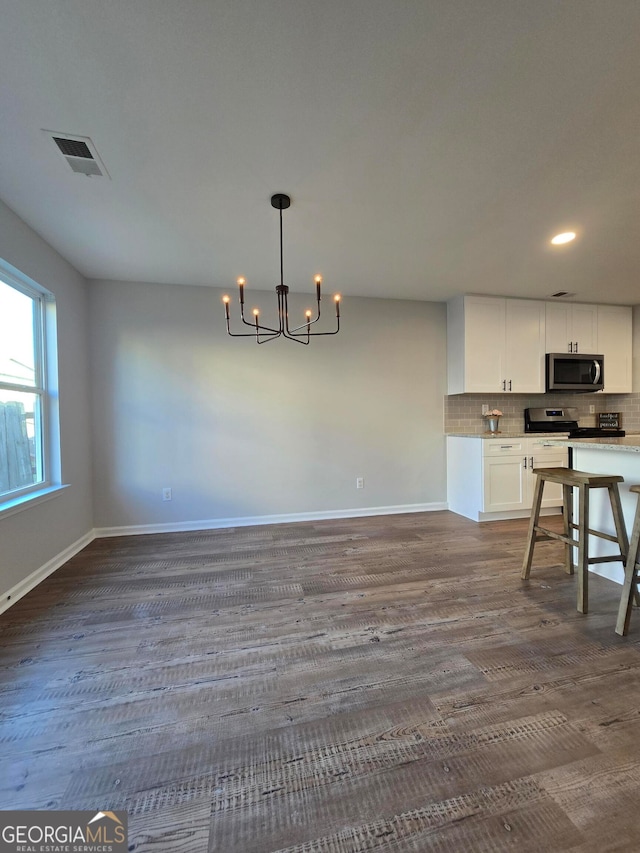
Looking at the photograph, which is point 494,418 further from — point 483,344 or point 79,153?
point 79,153

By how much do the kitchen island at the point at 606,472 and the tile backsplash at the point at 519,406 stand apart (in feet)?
5.48

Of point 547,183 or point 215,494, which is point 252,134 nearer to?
point 547,183

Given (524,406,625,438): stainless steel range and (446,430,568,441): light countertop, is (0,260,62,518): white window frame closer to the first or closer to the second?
(446,430,568,441): light countertop

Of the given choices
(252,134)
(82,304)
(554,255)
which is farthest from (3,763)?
(554,255)

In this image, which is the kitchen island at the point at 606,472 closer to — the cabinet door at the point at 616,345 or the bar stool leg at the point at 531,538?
the bar stool leg at the point at 531,538

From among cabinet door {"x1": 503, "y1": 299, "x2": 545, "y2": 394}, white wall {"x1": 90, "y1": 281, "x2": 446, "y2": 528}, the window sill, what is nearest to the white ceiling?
white wall {"x1": 90, "y1": 281, "x2": 446, "y2": 528}

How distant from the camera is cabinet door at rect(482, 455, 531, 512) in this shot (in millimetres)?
3773

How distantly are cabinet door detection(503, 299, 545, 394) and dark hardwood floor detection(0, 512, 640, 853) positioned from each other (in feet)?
8.00

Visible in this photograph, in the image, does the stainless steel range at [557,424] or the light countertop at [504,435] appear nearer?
the light countertop at [504,435]

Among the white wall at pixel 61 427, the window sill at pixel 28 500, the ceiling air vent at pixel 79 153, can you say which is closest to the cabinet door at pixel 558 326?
the ceiling air vent at pixel 79 153

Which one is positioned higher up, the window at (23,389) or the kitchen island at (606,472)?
the window at (23,389)

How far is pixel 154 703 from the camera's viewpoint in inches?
56.6

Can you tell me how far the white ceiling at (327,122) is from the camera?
1178 millimetres

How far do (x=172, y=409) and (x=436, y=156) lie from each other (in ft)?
10.3
